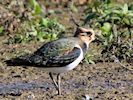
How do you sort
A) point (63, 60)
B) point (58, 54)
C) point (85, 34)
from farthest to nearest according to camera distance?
point (85, 34)
point (58, 54)
point (63, 60)

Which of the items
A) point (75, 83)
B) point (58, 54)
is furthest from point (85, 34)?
point (75, 83)

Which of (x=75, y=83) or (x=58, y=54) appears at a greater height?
(x=58, y=54)

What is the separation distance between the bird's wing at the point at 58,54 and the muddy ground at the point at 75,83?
0.50 m

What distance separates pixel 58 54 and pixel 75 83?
102 centimetres

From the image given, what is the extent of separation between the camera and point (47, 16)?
13406 millimetres

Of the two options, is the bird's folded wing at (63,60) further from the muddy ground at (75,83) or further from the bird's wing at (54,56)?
the muddy ground at (75,83)

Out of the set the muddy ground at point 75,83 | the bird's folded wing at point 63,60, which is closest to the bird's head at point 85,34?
the bird's folded wing at point 63,60

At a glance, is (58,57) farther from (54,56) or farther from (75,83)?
(75,83)

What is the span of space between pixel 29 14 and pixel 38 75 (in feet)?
10.2

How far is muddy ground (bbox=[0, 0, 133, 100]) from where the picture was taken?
8.13 metres

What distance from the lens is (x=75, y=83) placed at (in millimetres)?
8836

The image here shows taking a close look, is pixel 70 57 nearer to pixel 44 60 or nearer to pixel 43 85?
pixel 44 60

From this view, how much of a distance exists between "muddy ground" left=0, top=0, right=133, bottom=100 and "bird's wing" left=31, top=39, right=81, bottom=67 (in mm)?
498

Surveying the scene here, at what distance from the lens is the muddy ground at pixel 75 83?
813 centimetres
